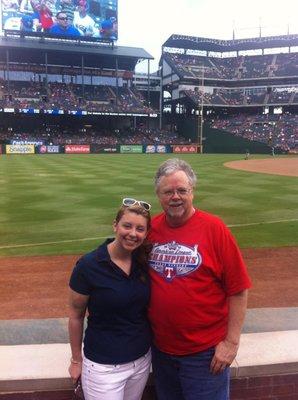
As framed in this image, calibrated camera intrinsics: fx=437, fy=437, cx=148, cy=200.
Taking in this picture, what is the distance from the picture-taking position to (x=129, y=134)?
74125 millimetres

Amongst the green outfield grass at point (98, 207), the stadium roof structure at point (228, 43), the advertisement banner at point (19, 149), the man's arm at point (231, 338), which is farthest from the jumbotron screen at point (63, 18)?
the man's arm at point (231, 338)

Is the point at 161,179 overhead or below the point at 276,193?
overhead

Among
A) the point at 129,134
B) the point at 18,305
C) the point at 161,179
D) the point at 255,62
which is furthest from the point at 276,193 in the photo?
the point at 255,62

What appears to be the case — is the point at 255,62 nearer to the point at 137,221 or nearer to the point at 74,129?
the point at 74,129

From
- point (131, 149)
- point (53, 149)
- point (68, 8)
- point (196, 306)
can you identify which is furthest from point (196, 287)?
point (68, 8)

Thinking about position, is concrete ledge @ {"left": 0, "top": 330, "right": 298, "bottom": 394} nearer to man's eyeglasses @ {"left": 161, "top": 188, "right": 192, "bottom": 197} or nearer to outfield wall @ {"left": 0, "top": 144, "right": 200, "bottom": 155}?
man's eyeglasses @ {"left": 161, "top": 188, "right": 192, "bottom": 197}

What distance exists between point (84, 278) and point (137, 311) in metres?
0.43

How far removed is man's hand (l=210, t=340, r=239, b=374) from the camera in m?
2.86

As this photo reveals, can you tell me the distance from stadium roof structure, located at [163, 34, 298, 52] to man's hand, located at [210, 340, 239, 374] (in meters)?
86.0

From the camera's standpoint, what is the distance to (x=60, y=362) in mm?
3154

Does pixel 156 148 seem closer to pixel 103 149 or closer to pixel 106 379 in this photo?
pixel 103 149

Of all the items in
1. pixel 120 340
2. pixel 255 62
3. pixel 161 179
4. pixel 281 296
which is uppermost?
pixel 255 62

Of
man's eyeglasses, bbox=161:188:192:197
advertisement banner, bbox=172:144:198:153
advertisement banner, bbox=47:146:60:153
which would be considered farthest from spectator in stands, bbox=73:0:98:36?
man's eyeglasses, bbox=161:188:192:197

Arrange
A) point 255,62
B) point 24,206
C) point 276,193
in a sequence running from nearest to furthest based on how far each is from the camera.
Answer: point 24,206, point 276,193, point 255,62
